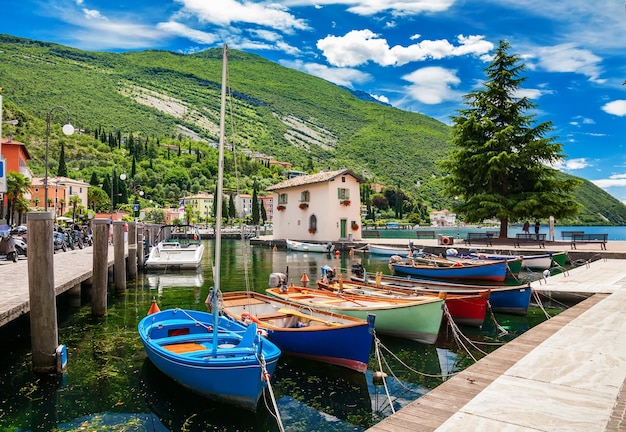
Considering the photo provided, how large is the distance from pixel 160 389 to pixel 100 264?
6.36m

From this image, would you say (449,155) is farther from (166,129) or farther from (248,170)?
(166,129)

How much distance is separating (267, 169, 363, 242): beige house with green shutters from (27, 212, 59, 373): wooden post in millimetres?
36785

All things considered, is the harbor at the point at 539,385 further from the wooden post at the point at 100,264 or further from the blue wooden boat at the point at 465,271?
the blue wooden boat at the point at 465,271

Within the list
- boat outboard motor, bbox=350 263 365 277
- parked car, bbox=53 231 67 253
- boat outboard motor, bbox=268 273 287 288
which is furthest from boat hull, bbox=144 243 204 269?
boat outboard motor, bbox=268 273 287 288

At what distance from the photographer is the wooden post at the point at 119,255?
18111mm

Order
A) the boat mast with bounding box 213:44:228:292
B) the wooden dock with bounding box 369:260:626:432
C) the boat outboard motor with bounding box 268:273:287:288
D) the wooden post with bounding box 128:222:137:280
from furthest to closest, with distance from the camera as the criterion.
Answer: the wooden post with bounding box 128:222:137:280, the boat outboard motor with bounding box 268:273:287:288, the boat mast with bounding box 213:44:228:292, the wooden dock with bounding box 369:260:626:432

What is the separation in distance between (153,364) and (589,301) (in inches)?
461

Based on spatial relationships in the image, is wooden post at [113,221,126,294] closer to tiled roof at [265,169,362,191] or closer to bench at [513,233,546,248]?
bench at [513,233,546,248]

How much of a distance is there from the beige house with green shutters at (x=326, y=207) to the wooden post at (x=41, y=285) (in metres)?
36.8

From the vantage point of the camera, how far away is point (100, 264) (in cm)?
1355

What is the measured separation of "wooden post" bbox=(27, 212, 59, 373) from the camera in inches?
336

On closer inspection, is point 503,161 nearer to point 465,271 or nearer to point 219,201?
point 465,271

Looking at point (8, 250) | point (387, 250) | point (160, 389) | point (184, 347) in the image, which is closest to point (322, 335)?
point (184, 347)

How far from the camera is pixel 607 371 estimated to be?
658 cm
